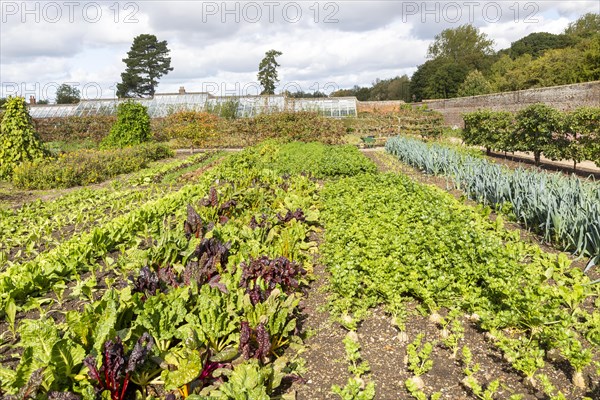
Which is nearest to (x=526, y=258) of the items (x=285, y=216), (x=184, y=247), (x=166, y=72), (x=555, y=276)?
(x=555, y=276)

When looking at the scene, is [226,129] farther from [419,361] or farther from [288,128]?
[419,361]

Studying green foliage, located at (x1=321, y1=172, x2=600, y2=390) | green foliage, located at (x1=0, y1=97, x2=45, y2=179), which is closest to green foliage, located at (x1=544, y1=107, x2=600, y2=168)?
green foliage, located at (x1=321, y1=172, x2=600, y2=390)

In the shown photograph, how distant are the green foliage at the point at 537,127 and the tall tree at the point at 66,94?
169ft

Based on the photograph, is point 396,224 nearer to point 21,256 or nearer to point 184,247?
point 184,247

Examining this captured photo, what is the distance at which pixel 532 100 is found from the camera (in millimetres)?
20453

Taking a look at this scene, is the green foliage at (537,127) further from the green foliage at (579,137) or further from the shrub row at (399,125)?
the shrub row at (399,125)

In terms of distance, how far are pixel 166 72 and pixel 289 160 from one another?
45.0 meters

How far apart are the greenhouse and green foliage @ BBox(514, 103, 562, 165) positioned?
57.7ft

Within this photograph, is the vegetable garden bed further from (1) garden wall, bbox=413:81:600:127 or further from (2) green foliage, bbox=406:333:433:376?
(1) garden wall, bbox=413:81:600:127

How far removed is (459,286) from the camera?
3.39 meters

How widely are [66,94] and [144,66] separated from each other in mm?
11687

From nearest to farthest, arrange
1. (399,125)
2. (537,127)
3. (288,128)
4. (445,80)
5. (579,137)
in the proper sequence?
A: (579,137)
(537,127)
(288,128)
(399,125)
(445,80)

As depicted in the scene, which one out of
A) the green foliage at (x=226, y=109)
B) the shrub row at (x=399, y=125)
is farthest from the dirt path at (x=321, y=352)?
the green foliage at (x=226, y=109)

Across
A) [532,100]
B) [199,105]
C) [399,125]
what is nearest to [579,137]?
[532,100]
